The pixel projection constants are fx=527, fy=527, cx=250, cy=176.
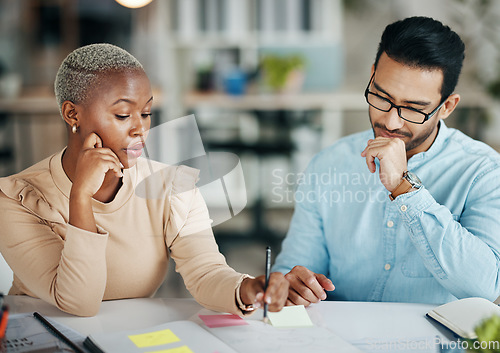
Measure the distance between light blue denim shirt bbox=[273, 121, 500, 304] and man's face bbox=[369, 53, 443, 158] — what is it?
3.7 inches

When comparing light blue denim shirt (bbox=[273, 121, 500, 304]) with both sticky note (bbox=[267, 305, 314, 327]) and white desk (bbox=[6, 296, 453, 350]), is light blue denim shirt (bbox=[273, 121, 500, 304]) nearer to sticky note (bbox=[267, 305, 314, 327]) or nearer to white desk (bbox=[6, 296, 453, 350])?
white desk (bbox=[6, 296, 453, 350])

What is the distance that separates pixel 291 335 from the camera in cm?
94

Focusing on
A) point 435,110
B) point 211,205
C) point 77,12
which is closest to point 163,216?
point 211,205

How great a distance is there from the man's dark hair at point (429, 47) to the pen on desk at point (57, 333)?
838 millimetres

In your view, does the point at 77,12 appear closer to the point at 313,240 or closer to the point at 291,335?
the point at 313,240

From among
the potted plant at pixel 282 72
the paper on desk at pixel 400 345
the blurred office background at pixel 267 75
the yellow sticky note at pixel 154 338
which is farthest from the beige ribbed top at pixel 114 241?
the potted plant at pixel 282 72

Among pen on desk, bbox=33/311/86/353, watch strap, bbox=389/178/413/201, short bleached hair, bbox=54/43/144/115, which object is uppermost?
short bleached hair, bbox=54/43/144/115

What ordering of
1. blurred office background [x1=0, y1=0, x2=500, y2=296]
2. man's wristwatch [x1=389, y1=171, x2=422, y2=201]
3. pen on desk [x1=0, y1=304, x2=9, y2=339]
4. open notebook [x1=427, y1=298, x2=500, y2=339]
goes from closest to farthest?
1. pen on desk [x1=0, y1=304, x2=9, y2=339]
2. open notebook [x1=427, y1=298, x2=500, y2=339]
3. man's wristwatch [x1=389, y1=171, x2=422, y2=201]
4. blurred office background [x1=0, y1=0, x2=500, y2=296]

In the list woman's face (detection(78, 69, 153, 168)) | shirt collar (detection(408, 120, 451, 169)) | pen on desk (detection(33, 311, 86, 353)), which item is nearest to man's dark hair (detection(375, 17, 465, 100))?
shirt collar (detection(408, 120, 451, 169))

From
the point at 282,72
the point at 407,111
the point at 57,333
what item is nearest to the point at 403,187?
the point at 407,111

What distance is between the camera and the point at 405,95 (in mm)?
1104

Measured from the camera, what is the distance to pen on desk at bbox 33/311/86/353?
0.88m

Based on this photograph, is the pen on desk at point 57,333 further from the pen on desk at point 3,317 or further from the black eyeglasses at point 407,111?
the black eyeglasses at point 407,111

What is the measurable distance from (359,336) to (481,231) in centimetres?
38
